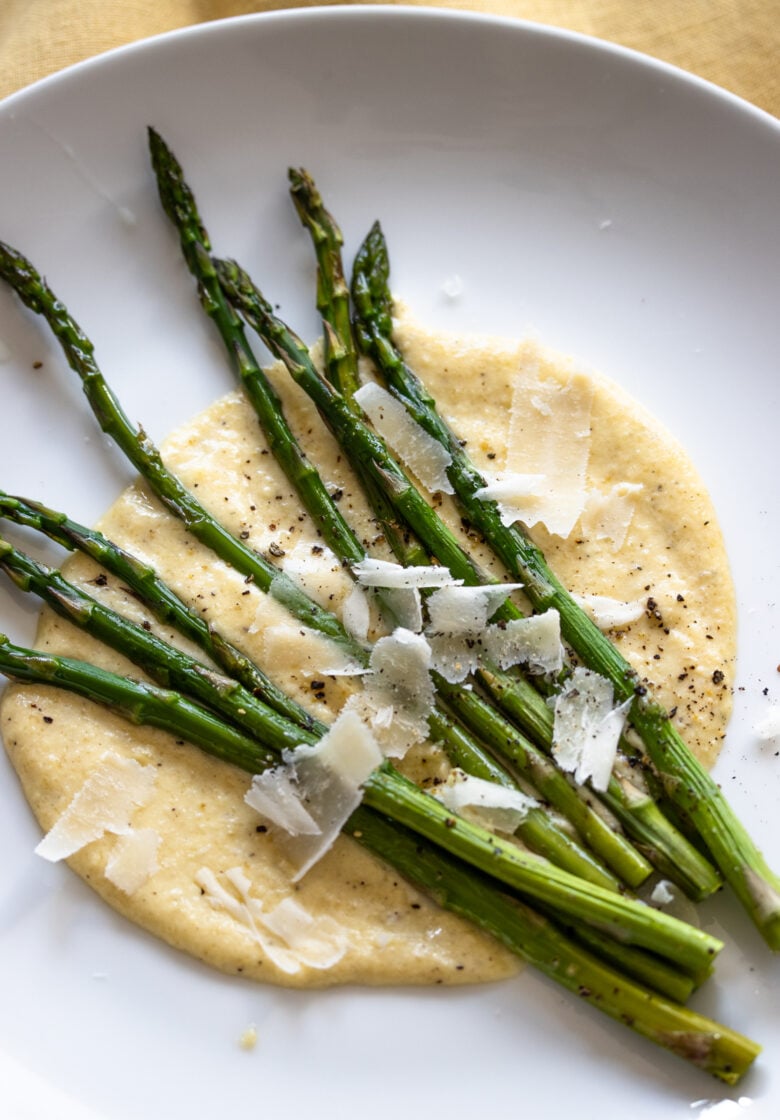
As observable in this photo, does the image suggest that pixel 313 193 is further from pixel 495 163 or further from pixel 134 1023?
pixel 134 1023

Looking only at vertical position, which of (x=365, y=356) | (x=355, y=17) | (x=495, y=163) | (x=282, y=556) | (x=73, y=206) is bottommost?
(x=282, y=556)

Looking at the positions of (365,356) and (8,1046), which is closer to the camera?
(8,1046)

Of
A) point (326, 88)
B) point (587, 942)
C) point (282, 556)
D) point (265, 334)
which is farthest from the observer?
point (326, 88)

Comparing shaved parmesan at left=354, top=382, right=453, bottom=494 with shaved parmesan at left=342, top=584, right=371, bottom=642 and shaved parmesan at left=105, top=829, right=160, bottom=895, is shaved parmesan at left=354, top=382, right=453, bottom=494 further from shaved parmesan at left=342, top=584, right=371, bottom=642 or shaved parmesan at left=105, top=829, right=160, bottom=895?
shaved parmesan at left=105, top=829, right=160, bottom=895

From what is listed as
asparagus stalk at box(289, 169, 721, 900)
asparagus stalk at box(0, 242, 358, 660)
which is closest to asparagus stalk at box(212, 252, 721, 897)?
asparagus stalk at box(289, 169, 721, 900)

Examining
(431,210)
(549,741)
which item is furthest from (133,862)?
(431,210)

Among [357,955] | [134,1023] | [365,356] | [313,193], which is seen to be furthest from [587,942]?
[313,193]

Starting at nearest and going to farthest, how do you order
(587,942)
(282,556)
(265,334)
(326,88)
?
(587,942) < (282,556) < (265,334) < (326,88)

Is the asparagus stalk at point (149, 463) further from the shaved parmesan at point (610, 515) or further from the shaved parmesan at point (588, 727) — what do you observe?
the shaved parmesan at point (610, 515)

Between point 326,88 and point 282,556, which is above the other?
point 326,88
